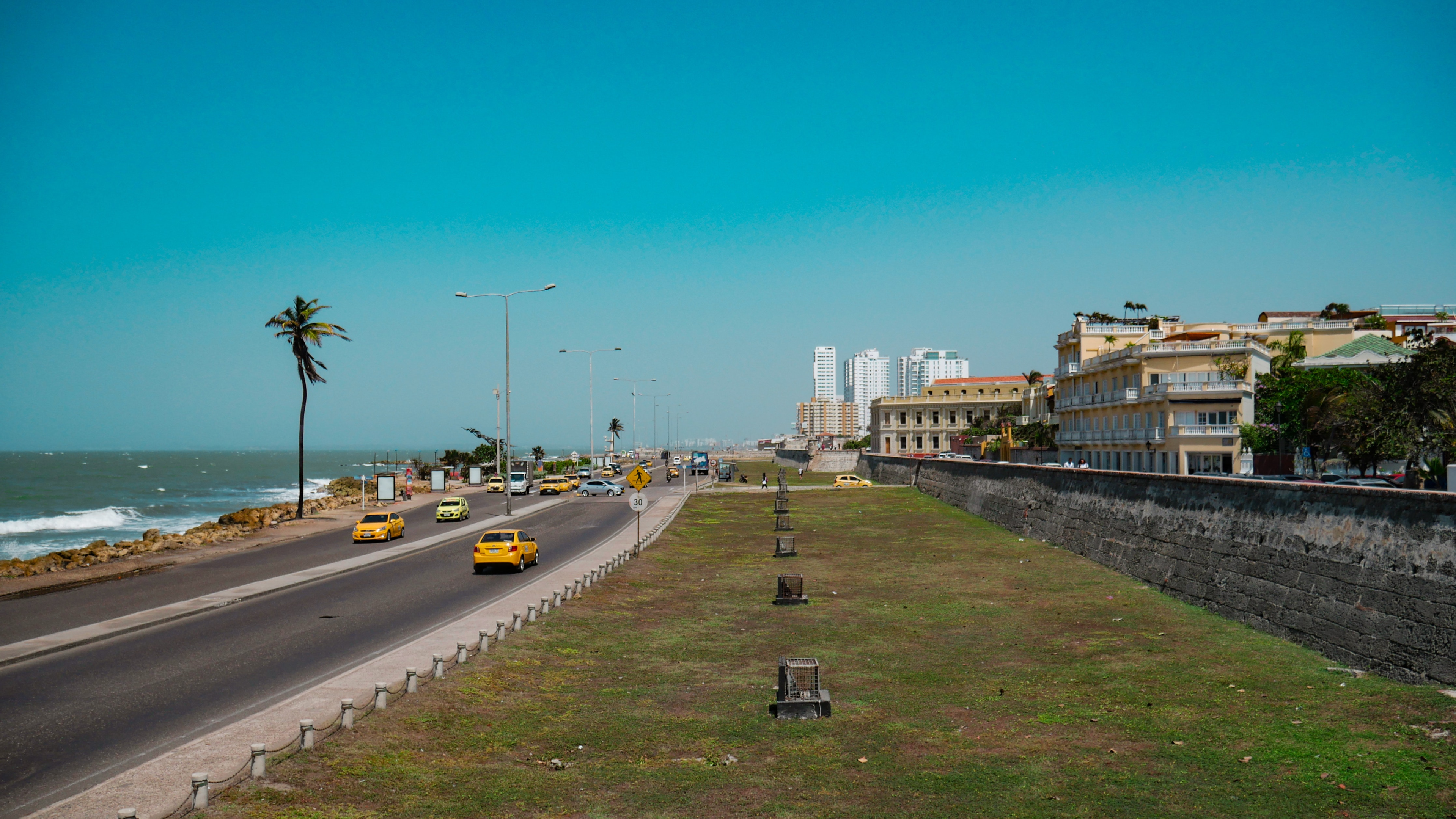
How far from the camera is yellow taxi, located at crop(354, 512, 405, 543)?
3734 centimetres

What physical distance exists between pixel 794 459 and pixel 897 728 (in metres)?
138

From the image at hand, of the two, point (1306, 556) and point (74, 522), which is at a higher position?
point (1306, 556)

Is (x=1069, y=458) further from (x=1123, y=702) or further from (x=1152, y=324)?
(x=1123, y=702)

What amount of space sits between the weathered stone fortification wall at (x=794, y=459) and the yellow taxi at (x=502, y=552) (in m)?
104

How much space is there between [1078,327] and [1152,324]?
6203 mm

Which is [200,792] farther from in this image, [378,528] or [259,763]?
[378,528]

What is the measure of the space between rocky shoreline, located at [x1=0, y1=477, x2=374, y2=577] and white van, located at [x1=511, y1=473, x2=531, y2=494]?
1369cm

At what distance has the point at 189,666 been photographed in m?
15.6

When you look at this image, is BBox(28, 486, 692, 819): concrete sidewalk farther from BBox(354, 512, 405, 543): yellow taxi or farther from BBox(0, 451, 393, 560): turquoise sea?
BBox(0, 451, 393, 560): turquoise sea

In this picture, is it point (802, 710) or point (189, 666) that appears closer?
point (802, 710)

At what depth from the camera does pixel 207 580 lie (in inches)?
1049

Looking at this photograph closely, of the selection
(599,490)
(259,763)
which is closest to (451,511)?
(599,490)

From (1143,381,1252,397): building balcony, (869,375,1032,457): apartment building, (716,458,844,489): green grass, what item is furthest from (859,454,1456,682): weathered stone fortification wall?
(869,375,1032,457): apartment building

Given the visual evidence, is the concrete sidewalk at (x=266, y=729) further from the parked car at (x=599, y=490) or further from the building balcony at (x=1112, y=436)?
the building balcony at (x=1112, y=436)
